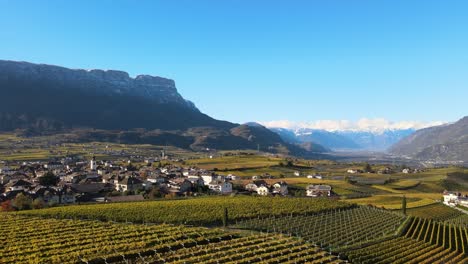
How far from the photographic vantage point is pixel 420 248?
5522 cm

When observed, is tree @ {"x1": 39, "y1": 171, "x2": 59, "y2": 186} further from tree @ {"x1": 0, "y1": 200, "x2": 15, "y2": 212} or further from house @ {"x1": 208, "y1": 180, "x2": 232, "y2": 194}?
house @ {"x1": 208, "y1": 180, "x2": 232, "y2": 194}

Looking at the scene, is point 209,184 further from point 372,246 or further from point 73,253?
point 73,253

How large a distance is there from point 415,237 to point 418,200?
168 ft

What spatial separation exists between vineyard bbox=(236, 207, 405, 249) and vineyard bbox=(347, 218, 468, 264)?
3.05m

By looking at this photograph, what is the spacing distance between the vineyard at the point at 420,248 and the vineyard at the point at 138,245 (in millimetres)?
7526

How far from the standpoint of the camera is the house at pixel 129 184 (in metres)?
104

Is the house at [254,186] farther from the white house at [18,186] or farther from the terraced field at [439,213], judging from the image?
the white house at [18,186]

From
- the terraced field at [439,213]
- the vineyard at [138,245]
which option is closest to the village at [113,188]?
the terraced field at [439,213]

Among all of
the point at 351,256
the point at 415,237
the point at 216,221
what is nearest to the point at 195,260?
the point at 351,256

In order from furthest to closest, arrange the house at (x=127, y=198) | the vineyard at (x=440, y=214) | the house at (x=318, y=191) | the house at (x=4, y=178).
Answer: the house at (x=4, y=178)
the house at (x=318, y=191)
the vineyard at (x=440, y=214)
the house at (x=127, y=198)

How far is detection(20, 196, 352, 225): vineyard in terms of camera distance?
64.4m

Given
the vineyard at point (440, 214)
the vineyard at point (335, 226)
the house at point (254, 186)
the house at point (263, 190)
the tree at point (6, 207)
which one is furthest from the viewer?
the house at point (254, 186)

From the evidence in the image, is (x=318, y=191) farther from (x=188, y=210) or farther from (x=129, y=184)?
(x=129, y=184)

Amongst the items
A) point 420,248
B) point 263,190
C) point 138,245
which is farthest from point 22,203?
point 420,248
